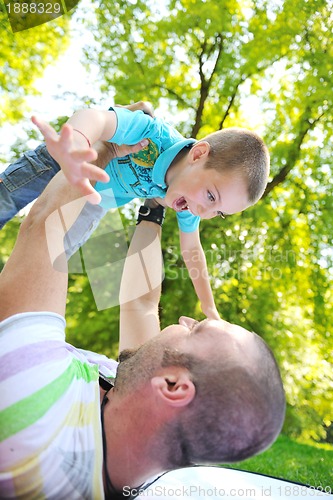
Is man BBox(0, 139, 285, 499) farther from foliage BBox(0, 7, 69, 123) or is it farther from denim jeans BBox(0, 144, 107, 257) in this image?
foliage BBox(0, 7, 69, 123)

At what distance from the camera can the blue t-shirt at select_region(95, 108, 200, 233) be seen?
5.56ft

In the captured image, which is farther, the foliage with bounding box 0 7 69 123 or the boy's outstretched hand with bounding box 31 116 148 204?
Answer: the foliage with bounding box 0 7 69 123

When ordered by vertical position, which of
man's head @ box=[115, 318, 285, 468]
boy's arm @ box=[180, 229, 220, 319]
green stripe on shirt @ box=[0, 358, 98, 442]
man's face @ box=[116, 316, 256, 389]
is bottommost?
boy's arm @ box=[180, 229, 220, 319]

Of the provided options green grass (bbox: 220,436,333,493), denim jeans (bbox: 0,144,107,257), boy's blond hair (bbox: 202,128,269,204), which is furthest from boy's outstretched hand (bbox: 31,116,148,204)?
green grass (bbox: 220,436,333,493)

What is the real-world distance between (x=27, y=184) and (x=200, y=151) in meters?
0.58

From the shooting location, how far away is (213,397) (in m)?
0.79

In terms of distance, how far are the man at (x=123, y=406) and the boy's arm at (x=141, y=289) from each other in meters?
0.47

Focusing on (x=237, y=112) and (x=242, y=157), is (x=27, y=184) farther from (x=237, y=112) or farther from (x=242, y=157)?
(x=237, y=112)

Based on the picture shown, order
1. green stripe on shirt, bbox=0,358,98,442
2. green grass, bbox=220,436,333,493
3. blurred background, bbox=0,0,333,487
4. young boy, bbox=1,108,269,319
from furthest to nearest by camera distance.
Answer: blurred background, bbox=0,0,333,487 → green grass, bbox=220,436,333,493 → young boy, bbox=1,108,269,319 → green stripe on shirt, bbox=0,358,98,442

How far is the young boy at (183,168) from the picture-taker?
154 cm

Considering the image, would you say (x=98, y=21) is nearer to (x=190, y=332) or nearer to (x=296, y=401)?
(x=296, y=401)

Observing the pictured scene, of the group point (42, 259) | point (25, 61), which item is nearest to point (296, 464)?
point (42, 259)

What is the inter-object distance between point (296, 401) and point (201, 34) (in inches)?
173

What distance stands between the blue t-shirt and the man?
90 cm
